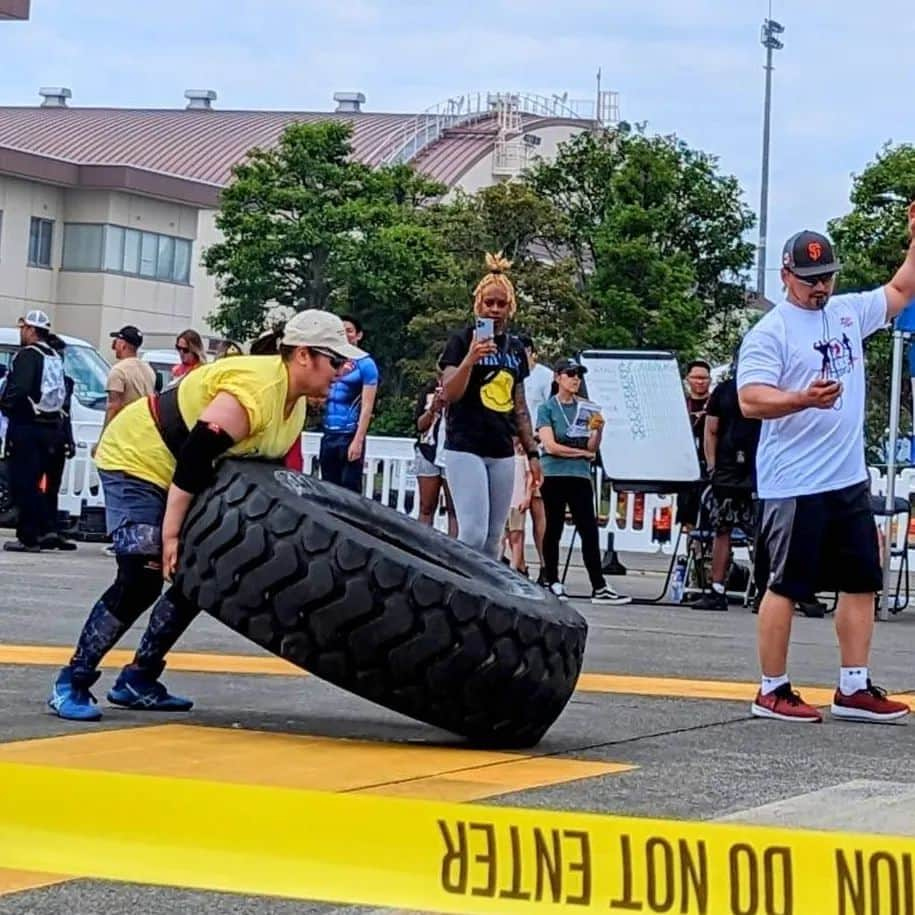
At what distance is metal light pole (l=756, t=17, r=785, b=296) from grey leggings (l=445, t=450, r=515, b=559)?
50.9 meters

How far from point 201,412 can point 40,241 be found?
57383mm

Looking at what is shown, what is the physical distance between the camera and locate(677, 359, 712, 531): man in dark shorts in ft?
48.4

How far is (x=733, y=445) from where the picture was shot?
13695 millimetres

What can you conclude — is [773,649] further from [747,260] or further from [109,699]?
[747,260]

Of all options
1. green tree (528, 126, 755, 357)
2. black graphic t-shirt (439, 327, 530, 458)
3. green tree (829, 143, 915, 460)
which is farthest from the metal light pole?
black graphic t-shirt (439, 327, 530, 458)

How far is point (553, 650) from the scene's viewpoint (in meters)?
6.89

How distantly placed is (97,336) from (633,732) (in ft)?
191

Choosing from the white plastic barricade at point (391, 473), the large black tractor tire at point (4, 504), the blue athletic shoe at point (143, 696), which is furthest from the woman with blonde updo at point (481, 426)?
the large black tractor tire at point (4, 504)

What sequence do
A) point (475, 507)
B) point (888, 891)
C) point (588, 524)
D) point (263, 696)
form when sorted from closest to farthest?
point (888, 891)
point (263, 696)
point (475, 507)
point (588, 524)

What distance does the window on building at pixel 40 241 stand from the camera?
6231cm

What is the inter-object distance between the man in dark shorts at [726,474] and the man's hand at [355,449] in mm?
2278

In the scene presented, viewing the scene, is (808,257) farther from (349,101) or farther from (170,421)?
(349,101)

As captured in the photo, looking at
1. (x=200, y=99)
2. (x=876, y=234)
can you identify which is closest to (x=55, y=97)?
(x=200, y=99)

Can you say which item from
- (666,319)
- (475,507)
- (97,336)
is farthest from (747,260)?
(475,507)
